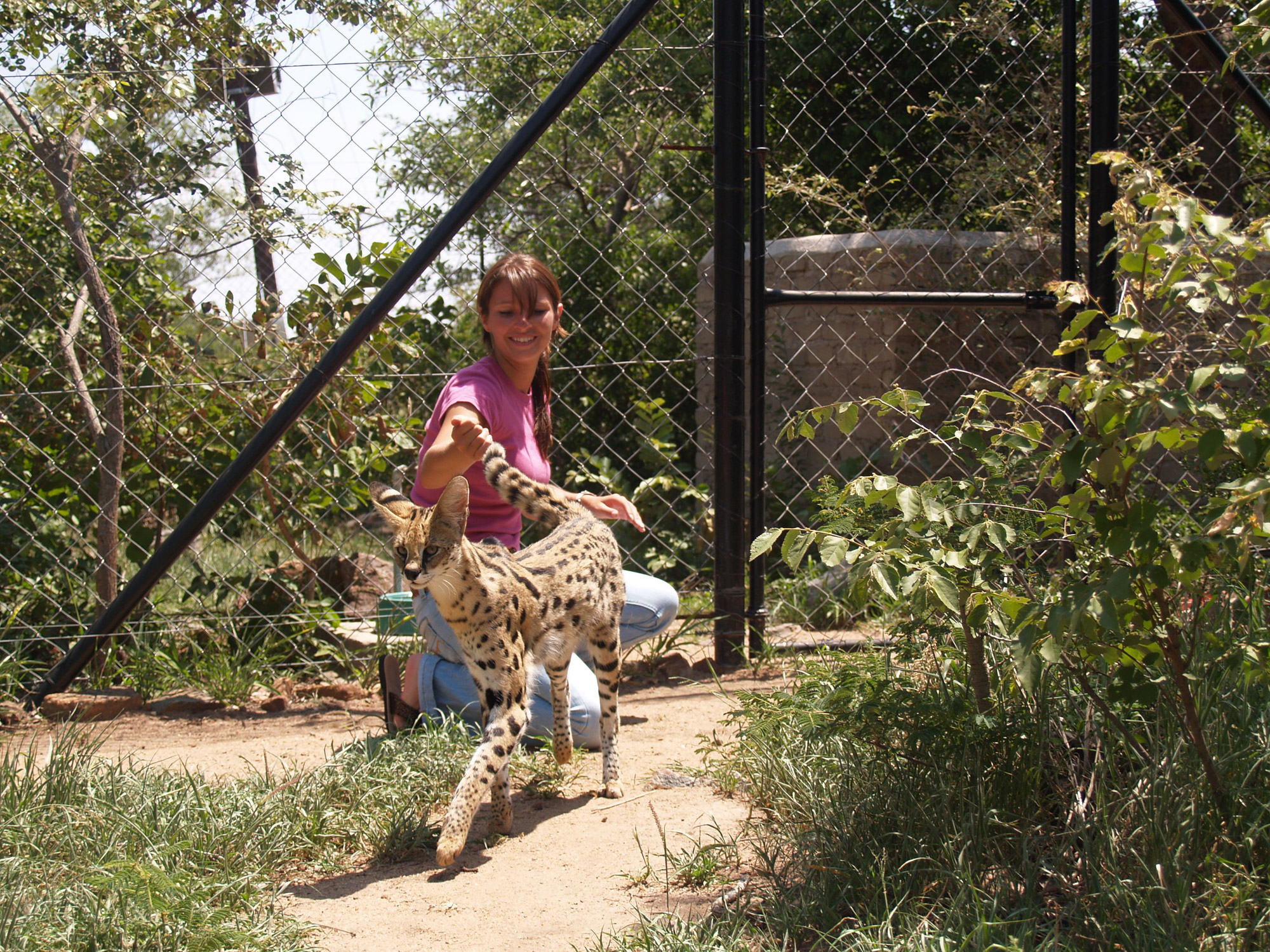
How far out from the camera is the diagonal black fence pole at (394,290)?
384 centimetres

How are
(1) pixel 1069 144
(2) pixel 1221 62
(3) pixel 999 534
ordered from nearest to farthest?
(3) pixel 999 534
(1) pixel 1069 144
(2) pixel 1221 62

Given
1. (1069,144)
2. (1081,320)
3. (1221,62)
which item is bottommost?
(1081,320)

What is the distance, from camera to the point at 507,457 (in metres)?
3.79

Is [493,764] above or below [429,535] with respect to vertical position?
below

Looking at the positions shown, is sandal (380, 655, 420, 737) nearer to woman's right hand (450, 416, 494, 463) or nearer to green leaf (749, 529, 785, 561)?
woman's right hand (450, 416, 494, 463)

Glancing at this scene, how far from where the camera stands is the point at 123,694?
427 cm

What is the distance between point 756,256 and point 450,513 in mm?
1971

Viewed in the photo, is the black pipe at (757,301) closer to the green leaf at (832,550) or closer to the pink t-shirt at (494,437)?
the pink t-shirt at (494,437)

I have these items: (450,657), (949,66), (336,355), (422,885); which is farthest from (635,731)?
(949,66)

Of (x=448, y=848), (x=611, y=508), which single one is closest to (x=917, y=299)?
(x=611, y=508)

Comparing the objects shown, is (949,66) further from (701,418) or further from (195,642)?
(195,642)

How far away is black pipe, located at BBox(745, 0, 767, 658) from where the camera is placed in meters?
4.24

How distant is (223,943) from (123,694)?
238 centimetres

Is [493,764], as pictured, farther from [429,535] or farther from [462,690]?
[462,690]
